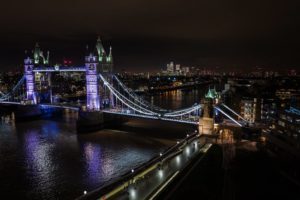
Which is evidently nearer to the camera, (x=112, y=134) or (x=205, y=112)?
(x=205, y=112)

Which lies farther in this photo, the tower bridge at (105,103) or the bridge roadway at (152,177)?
the tower bridge at (105,103)

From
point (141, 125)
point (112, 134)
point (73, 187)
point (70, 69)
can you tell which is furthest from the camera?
point (70, 69)

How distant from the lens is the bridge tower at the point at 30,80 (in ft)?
175

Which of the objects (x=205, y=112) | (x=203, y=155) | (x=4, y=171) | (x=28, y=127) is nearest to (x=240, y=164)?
(x=203, y=155)

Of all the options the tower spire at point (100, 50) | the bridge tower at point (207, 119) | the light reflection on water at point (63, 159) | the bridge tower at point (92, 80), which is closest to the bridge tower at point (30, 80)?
the bridge tower at point (92, 80)

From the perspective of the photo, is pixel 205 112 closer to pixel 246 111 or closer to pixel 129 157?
pixel 129 157

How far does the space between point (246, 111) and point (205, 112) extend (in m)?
15.7

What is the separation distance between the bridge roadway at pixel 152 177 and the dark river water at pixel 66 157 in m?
4.36

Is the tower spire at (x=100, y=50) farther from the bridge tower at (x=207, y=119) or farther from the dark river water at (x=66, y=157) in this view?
the bridge tower at (x=207, y=119)

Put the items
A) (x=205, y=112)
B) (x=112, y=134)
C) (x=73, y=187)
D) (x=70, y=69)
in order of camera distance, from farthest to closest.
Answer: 1. (x=70, y=69)
2. (x=112, y=134)
3. (x=205, y=112)
4. (x=73, y=187)

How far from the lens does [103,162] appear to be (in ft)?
80.7

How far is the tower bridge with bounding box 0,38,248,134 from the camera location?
2938 cm

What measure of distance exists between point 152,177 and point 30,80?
44344 mm

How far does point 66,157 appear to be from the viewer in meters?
26.1
